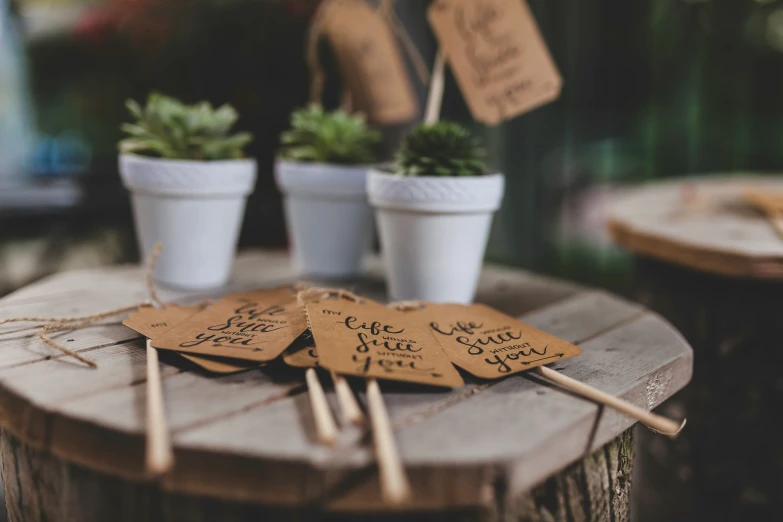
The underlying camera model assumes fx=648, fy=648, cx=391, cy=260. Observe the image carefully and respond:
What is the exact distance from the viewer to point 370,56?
1342mm

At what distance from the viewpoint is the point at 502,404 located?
0.64 metres

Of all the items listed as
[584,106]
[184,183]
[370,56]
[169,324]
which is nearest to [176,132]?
[184,183]

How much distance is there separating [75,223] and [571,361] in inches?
79.0

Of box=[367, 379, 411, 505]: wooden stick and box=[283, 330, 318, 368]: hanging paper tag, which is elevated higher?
box=[367, 379, 411, 505]: wooden stick

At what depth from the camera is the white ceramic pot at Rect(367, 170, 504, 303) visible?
929mm

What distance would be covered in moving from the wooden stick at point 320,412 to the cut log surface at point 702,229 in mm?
917

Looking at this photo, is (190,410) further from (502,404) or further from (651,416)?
(651,416)

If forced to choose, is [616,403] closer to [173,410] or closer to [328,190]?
[173,410]

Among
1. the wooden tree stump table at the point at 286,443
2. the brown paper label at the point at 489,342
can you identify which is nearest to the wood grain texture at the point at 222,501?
the wooden tree stump table at the point at 286,443

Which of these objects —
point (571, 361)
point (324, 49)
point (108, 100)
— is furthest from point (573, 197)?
point (571, 361)

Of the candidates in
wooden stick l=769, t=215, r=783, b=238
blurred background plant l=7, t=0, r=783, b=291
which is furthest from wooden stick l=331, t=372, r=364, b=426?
blurred background plant l=7, t=0, r=783, b=291

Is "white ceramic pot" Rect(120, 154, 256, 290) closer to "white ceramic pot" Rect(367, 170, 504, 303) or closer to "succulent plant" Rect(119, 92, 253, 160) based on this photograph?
"succulent plant" Rect(119, 92, 253, 160)

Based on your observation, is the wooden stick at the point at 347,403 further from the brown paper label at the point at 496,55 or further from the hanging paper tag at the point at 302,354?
the brown paper label at the point at 496,55

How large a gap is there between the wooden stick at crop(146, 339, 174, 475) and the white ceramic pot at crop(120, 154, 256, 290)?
472 millimetres
